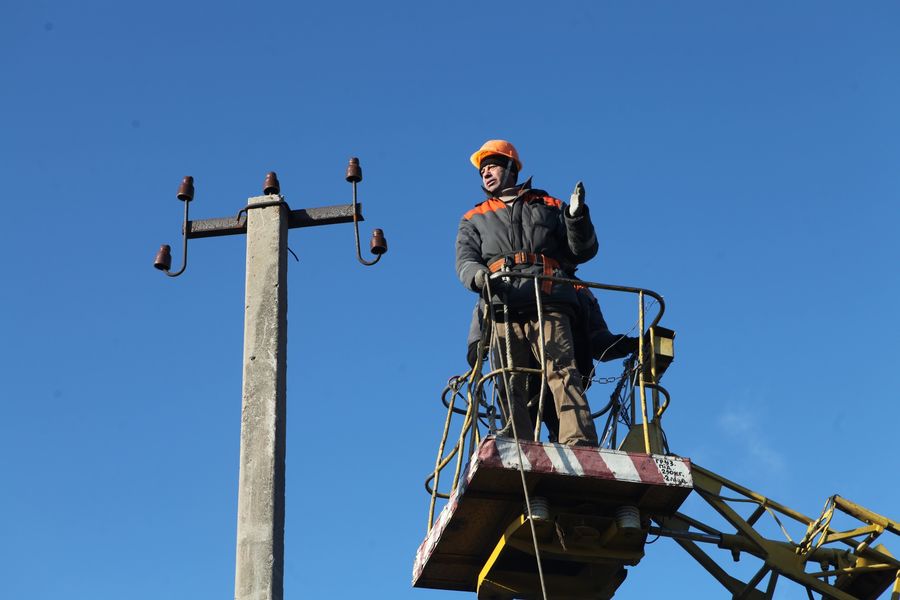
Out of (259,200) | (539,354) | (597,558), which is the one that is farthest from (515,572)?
(259,200)

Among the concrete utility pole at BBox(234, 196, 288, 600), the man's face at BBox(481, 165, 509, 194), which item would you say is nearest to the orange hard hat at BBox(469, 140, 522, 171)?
the man's face at BBox(481, 165, 509, 194)

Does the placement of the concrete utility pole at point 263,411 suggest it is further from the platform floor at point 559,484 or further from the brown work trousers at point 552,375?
the brown work trousers at point 552,375

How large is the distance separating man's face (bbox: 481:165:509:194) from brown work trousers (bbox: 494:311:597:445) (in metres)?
1.28

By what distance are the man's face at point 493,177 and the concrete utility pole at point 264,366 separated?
4.70ft

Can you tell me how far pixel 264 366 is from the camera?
849cm

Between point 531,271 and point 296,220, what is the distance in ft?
5.78

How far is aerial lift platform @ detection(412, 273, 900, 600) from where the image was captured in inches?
351

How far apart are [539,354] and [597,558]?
1.46m

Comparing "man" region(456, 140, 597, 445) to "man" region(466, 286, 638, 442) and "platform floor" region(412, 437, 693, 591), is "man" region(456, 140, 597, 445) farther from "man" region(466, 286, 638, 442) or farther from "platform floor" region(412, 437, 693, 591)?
"platform floor" region(412, 437, 693, 591)

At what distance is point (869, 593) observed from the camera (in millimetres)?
11258

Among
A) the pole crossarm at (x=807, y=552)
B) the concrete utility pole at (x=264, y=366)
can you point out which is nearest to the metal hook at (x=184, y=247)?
the concrete utility pole at (x=264, y=366)

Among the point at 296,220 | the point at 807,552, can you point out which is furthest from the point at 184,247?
the point at 807,552

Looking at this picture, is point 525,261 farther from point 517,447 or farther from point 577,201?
point 517,447

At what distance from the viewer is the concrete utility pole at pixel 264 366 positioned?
25.8 ft
